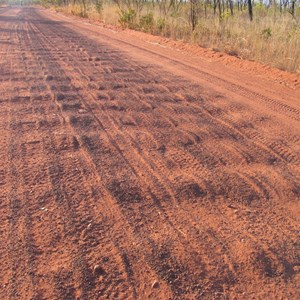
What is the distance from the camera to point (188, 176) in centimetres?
376

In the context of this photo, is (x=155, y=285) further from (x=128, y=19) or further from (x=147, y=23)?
(x=128, y=19)

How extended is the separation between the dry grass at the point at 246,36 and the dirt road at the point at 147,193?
3343mm

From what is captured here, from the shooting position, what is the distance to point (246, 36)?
467 inches

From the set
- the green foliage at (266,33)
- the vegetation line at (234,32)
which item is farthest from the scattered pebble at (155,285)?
the green foliage at (266,33)

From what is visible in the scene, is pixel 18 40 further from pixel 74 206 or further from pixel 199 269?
pixel 199 269

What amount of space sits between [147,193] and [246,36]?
9806 millimetres

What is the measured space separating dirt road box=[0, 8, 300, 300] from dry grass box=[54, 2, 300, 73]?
132 inches

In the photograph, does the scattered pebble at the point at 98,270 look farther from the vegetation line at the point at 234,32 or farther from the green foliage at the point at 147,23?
the green foliage at the point at 147,23

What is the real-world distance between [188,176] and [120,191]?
2.41 feet

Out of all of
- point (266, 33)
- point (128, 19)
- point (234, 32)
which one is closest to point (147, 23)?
point (128, 19)

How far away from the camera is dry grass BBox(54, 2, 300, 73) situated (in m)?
9.43

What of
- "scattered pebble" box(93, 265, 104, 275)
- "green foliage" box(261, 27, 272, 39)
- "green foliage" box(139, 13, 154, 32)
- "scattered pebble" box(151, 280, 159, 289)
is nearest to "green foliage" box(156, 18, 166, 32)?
"green foliage" box(139, 13, 154, 32)

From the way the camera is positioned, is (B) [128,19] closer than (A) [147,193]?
No

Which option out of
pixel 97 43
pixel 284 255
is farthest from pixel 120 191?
pixel 97 43
